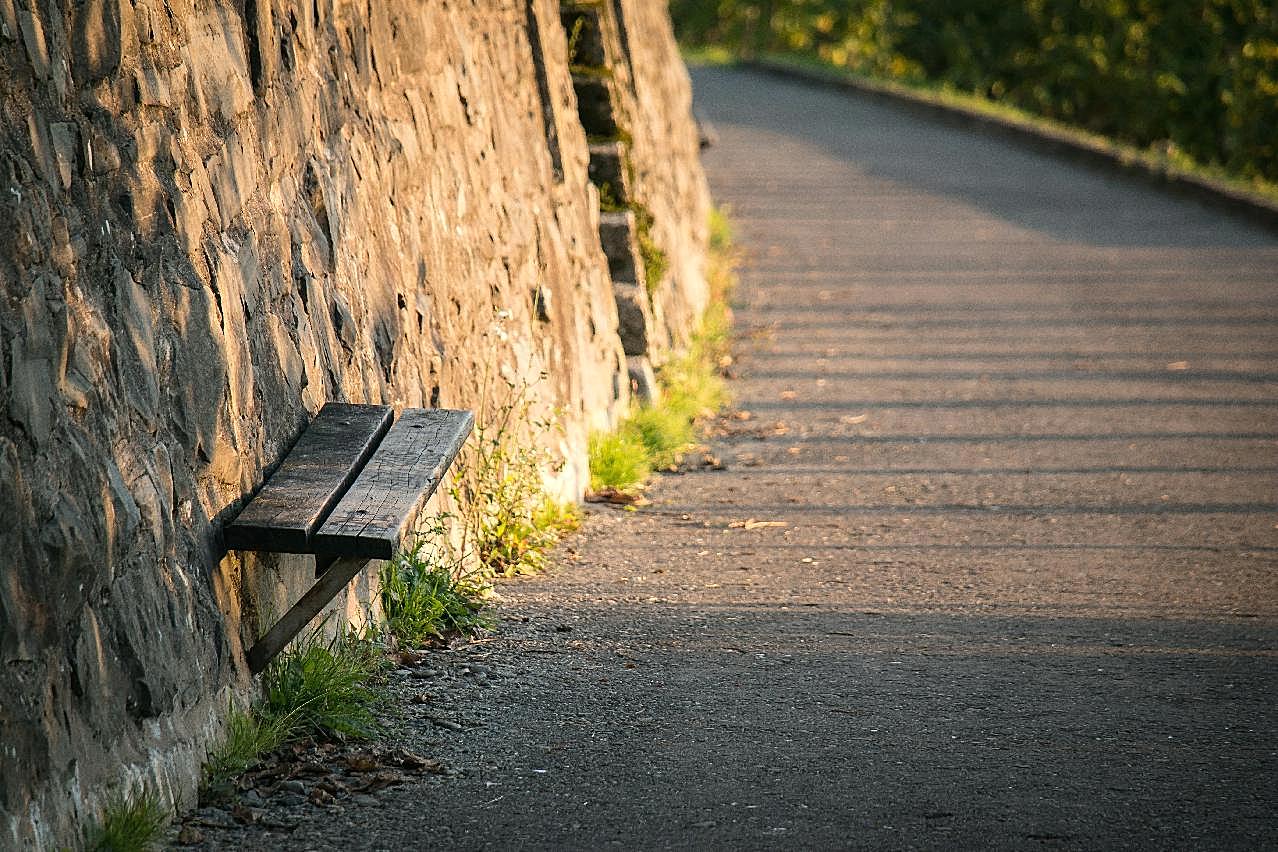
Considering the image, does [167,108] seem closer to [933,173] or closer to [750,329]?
[750,329]

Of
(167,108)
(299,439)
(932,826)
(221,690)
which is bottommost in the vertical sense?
(932,826)

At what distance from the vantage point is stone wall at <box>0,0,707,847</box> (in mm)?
2945

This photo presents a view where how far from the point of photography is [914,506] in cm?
651

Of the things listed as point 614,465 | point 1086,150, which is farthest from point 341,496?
point 1086,150

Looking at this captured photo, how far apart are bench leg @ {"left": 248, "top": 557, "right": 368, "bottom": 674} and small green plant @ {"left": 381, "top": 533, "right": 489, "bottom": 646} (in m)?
0.83

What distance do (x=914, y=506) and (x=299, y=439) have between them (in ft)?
10.5

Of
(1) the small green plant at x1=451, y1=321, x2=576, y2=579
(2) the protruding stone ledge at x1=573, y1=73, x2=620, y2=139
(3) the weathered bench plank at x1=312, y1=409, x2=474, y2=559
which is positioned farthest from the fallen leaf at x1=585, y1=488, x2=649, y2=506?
(2) the protruding stone ledge at x1=573, y1=73, x2=620, y2=139

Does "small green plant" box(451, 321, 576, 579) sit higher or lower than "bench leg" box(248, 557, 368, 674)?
lower

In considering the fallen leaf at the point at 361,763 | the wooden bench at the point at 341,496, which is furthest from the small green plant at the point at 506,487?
the fallen leaf at the point at 361,763

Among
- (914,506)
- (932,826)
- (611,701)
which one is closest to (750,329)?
(914,506)

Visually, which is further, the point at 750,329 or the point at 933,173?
the point at 933,173

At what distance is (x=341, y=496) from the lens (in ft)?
12.6

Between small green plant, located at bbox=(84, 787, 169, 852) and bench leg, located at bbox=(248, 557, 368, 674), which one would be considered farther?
bench leg, located at bbox=(248, 557, 368, 674)

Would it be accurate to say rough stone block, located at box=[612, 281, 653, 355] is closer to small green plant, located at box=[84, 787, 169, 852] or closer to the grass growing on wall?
the grass growing on wall
